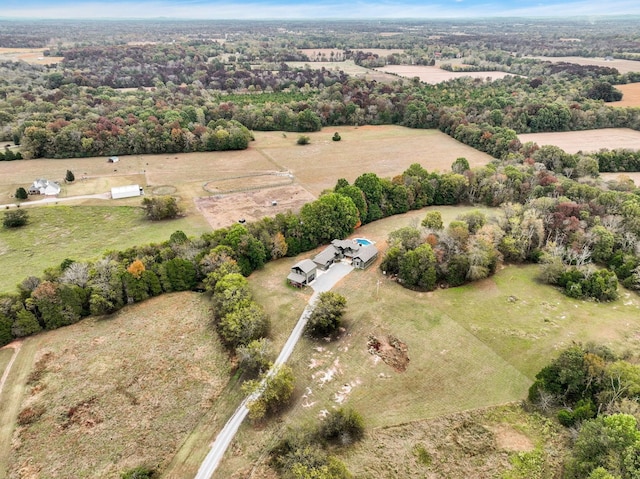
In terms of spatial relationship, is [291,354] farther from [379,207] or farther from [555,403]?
[379,207]

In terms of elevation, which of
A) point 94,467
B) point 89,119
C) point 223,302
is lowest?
point 94,467

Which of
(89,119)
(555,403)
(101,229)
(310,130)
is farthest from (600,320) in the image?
(89,119)

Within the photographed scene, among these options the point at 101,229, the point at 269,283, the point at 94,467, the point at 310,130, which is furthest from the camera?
the point at 310,130

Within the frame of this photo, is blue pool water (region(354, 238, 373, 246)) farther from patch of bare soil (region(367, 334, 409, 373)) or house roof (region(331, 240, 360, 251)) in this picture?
patch of bare soil (region(367, 334, 409, 373))

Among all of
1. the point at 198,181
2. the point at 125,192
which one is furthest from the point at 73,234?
the point at 198,181

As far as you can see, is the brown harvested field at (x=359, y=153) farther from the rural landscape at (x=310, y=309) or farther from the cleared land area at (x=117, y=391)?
the cleared land area at (x=117, y=391)

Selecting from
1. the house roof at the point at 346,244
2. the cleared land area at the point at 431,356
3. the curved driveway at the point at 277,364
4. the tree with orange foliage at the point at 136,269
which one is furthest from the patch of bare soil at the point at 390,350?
the tree with orange foliage at the point at 136,269
